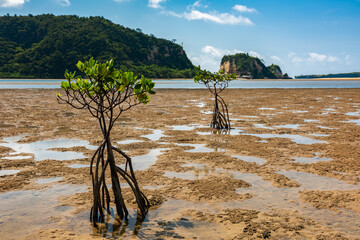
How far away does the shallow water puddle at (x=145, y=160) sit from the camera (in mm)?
9106

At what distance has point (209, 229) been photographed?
Answer: 210 inches

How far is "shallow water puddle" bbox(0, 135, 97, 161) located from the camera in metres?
10.1

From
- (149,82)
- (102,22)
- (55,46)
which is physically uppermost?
(102,22)

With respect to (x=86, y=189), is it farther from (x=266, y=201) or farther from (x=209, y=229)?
(x=266, y=201)

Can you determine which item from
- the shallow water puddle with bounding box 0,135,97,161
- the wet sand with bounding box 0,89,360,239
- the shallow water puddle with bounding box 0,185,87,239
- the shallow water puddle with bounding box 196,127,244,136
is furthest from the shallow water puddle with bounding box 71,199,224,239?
the shallow water puddle with bounding box 196,127,244,136

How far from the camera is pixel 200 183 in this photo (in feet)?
25.1

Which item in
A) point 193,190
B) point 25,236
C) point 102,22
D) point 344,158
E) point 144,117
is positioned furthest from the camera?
point 102,22

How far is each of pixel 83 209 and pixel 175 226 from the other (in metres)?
2.05

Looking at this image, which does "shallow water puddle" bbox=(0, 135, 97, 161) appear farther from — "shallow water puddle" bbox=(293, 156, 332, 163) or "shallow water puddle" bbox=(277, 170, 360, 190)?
"shallow water puddle" bbox=(293, 156, 332, 163)

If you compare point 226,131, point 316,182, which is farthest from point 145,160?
point 226,131

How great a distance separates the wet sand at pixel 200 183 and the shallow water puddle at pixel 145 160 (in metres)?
0.03

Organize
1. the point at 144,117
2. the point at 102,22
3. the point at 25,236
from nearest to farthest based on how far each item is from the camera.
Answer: the point at 25,236
the point at 144,117
the point at 102,22

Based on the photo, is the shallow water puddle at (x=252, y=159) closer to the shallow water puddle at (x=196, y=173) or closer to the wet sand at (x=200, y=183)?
the wet sand at (x=200, y=183)

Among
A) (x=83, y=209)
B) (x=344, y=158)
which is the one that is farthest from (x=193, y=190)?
(x=344, y=158)
